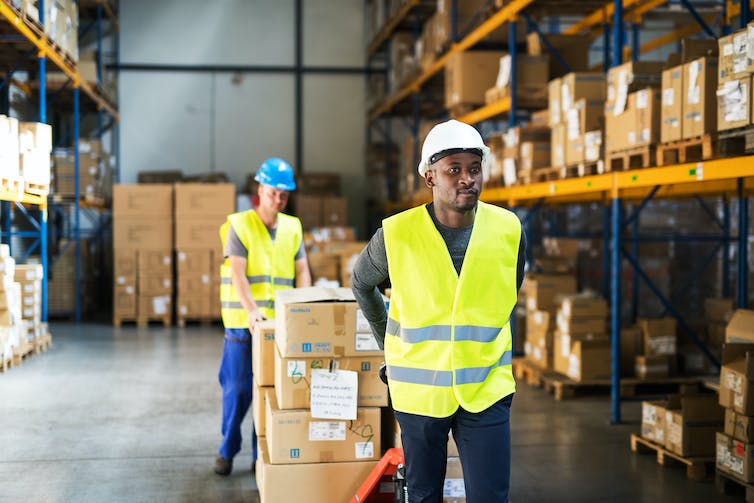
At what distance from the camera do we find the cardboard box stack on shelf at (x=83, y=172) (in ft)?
45.4

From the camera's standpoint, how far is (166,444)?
20.9 feet

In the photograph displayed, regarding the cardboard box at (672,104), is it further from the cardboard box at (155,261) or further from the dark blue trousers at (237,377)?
the cardboard box at (155,261)

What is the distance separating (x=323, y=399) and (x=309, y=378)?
0.12 metres

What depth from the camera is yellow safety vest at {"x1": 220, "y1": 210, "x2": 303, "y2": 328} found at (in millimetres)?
5254

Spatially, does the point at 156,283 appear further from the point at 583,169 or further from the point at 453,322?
the point at 453,322

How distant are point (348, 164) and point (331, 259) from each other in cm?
680

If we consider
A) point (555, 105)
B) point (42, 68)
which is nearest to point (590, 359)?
point (555, 105)

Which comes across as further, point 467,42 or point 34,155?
point 467,42

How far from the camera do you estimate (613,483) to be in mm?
5441

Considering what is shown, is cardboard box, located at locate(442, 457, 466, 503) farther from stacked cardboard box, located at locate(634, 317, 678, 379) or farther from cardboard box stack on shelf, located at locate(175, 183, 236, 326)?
cardboard box stack on shelf, located at locate(175, 183, 236, 326)

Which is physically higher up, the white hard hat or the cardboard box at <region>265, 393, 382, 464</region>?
the white hard hat

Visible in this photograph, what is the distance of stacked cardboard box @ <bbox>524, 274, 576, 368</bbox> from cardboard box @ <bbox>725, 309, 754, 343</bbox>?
3285 millimetres

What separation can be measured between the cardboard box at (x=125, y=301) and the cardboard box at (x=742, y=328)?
1054 centimetres

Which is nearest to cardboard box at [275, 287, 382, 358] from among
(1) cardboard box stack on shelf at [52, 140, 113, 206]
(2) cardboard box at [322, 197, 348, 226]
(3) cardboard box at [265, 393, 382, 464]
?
(3) cardboard box at [265, 393, 382, 464]
